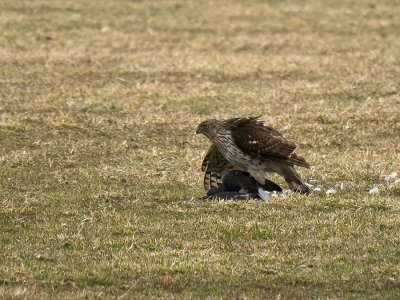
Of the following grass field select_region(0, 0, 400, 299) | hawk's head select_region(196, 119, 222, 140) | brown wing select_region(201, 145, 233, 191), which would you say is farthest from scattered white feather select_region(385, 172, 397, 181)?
hawk's head select_region(196, 119, 222, 140)

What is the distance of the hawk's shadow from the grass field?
32 centimetres

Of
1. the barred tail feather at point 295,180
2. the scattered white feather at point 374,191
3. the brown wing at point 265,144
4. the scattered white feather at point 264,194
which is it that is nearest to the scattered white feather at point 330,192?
the barred tail feather at point 295,180

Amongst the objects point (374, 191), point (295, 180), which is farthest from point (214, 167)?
point (374, 191)

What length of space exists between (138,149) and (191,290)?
282 inches

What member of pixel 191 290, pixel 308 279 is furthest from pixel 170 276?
pixel 308 279

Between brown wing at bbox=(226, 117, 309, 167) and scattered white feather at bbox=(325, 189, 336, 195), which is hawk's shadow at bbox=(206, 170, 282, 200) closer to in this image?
brown wing at bbox=(226, 117, 309, 167)

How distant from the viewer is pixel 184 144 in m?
16.8

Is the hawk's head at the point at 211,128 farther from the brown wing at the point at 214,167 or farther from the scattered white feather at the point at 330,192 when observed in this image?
the scattered white feather at the point at 330,192

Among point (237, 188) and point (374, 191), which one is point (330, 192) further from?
point (237, 188)

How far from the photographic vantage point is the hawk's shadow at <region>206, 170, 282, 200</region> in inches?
501

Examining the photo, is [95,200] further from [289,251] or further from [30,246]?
[289,251]

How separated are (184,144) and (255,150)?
154 inches

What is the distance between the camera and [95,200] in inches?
509

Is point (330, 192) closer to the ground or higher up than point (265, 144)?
closer to the ground
